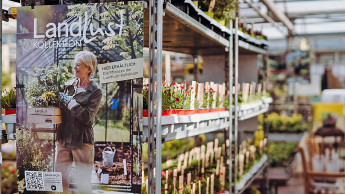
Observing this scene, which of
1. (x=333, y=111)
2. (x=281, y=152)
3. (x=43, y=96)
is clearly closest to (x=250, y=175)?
(x=43, y=96)

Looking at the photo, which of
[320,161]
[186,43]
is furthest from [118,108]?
[320,161]

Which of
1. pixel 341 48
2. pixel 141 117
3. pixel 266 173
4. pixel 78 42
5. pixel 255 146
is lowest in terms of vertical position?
pixel 266 173

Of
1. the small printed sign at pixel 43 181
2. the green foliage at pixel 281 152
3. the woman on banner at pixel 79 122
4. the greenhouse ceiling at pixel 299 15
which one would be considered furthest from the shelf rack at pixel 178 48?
the green foliage at pixel 281 152

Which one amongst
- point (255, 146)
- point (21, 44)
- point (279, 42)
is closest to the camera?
point (21, 44)

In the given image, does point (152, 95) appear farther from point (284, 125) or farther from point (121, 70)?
point (284, 125)

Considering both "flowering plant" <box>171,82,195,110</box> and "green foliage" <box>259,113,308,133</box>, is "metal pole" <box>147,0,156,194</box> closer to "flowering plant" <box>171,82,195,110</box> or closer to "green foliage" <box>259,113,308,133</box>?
"flowering plant" <box>171,82,195,110</box>

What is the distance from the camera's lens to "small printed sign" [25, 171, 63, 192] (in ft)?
7.42

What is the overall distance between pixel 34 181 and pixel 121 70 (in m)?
0.76

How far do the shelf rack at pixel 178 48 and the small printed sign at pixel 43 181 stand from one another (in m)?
0.48

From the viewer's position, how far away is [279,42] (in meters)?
17.6

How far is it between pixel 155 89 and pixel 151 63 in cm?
14

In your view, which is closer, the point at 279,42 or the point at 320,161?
the point at 320,161

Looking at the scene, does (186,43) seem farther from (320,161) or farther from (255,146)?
(320,161)

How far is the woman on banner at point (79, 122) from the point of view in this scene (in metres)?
2.19
